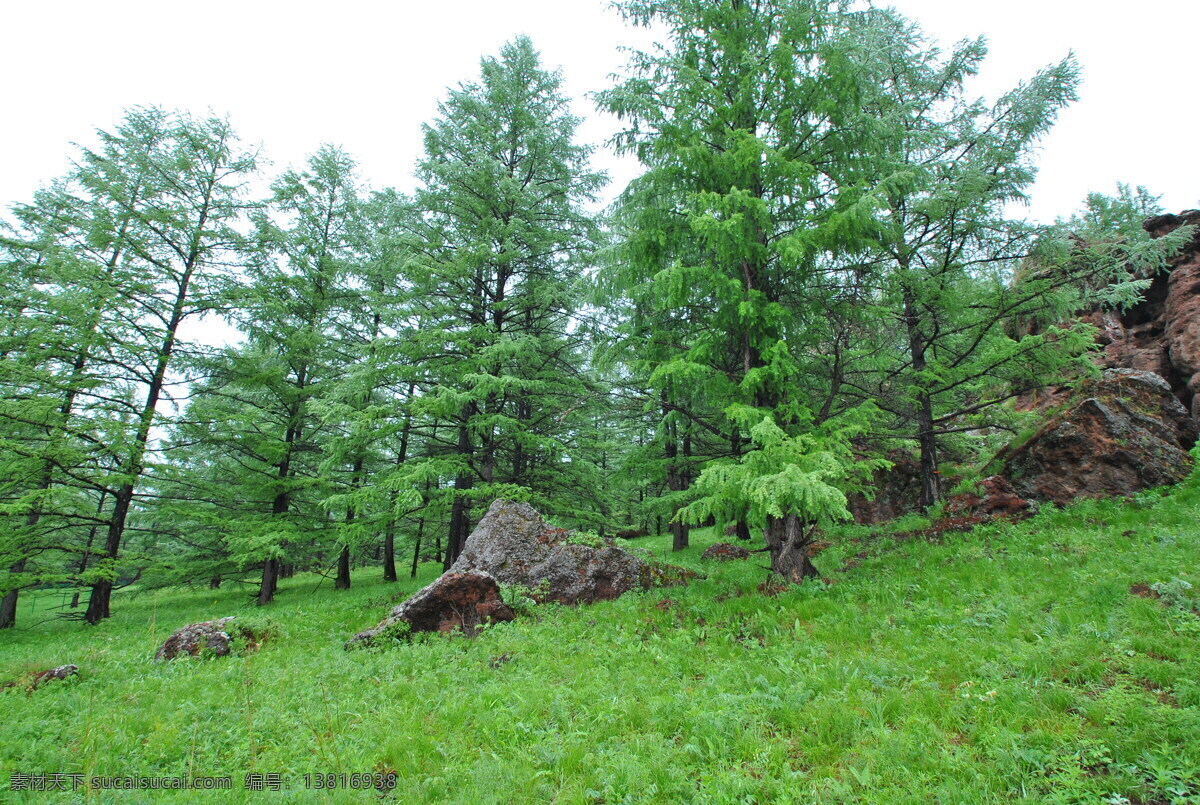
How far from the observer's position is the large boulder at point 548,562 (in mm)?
9258

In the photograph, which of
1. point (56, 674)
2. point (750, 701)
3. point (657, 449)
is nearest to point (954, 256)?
point (657, 449)

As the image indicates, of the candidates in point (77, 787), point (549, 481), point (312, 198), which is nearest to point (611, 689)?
point (77, 787)

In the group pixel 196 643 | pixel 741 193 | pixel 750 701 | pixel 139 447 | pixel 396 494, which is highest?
pixel 741 193

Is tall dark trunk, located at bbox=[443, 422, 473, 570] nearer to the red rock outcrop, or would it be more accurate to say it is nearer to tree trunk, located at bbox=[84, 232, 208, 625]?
tree trunk, located at bbox=[84, 232, 208, 625]

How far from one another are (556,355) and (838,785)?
1214 cm

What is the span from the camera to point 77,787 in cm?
376

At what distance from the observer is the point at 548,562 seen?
9648mm

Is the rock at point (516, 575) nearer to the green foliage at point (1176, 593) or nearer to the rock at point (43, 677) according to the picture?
the rock at point (43, 677)

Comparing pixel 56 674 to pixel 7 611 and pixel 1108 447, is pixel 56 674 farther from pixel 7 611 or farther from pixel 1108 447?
pixel 1108 447

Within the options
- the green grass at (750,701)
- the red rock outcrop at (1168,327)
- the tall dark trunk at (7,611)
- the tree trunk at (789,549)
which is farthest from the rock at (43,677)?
the red rock outcrop at (1168,327)

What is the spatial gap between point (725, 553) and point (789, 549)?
18.3 ft

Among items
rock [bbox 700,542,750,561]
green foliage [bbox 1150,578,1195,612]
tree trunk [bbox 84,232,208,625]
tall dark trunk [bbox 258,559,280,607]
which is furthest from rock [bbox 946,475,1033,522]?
tree trunk [bbox 84,232,208,625]

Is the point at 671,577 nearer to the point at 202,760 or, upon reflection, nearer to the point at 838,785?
the point at 838,785

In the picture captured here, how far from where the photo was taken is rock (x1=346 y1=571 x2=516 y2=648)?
779cm
